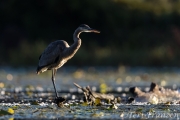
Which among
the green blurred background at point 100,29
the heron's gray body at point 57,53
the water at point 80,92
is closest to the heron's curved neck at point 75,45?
the heron's gray body at point 57,53

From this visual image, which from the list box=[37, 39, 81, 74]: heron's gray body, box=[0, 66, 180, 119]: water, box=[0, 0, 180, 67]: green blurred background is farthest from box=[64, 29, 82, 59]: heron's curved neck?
box=[0, 0, 180, 67]: green blurred background

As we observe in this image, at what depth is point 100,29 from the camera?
3578 centimetres

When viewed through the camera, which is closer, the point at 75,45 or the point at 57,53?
the point at 75,45

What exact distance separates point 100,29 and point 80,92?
17159mm

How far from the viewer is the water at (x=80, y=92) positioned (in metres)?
12.3

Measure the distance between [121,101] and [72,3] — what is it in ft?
71.9

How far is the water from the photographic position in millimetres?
12273

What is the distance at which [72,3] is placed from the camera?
3694cm

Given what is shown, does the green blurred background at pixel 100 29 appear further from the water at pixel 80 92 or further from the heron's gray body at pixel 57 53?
the heron's gray body at pixel 57 53

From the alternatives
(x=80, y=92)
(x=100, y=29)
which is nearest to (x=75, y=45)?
(x=80, y=92)

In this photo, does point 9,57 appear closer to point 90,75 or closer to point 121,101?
point 90,75

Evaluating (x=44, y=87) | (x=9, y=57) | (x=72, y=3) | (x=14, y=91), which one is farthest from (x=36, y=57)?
(x=14, y=91)

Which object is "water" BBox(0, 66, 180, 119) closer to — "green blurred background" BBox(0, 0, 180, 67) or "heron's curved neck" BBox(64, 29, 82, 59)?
"heron's curved neck" BBox(64, 29, 82, 59)

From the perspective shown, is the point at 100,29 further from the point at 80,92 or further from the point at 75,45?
the point at 75,45
